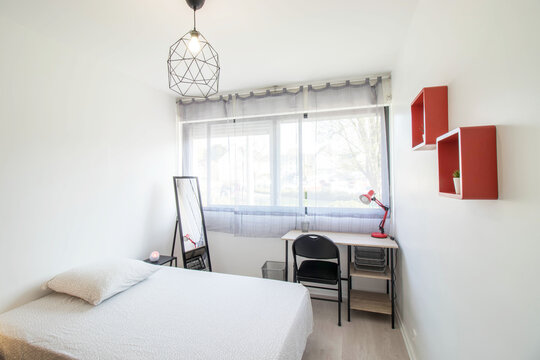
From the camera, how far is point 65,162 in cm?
210

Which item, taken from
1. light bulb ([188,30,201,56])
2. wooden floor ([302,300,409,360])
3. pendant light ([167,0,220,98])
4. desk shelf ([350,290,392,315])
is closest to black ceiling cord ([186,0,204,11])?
pendant light ([167,0,220,98])

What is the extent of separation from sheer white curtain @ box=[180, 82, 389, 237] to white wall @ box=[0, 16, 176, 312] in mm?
710

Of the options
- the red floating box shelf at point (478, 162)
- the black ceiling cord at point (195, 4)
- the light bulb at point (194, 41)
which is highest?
the black ceiling cord at point (195, 4)

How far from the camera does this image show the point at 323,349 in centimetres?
202

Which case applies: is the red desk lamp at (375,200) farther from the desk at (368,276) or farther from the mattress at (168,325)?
the mattress at (168,325)

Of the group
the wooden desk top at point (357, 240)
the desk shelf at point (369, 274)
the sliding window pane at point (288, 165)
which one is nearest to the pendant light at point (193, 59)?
the sliding window pane at point (288, 165)

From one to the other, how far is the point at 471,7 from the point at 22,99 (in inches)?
110

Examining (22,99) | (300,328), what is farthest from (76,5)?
(300,328)

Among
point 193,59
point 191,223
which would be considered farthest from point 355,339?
point 193,59

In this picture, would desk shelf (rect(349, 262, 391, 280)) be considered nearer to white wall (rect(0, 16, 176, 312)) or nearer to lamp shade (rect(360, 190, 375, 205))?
lamp shade (rect(360, 190, 375, 205))

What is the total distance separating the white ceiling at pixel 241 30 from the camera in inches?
64.4

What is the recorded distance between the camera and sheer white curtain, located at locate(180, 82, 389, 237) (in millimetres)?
2705

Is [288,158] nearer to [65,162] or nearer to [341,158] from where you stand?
[341,158]

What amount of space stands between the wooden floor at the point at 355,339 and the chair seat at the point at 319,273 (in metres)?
0.45
